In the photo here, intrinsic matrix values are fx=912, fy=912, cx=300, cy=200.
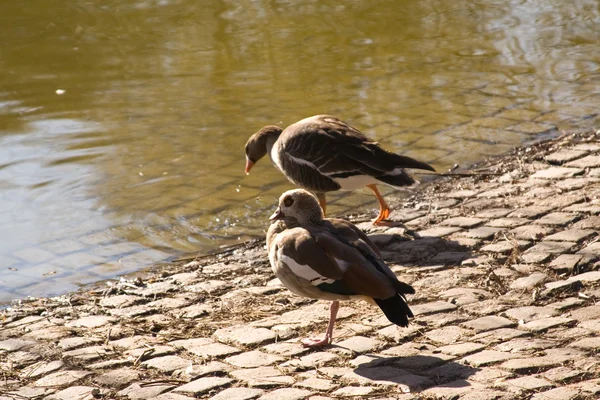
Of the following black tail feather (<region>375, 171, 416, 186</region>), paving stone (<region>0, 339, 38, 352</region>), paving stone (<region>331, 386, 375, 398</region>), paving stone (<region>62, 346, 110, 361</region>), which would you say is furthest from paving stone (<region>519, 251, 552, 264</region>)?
paving stone (<region>0, 339, 38, 352</region>)

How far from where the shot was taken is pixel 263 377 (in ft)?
16.5

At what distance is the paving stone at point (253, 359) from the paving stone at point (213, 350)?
8 centimetres

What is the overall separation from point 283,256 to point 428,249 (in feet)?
6.47

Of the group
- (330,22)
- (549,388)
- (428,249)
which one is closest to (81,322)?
(428,249)

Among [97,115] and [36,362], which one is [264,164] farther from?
[36,362]

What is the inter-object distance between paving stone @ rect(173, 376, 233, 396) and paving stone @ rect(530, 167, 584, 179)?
442 centimetres

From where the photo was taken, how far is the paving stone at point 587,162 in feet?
27.9

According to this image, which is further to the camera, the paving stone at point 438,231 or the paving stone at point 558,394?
the paving stone at point 438,231

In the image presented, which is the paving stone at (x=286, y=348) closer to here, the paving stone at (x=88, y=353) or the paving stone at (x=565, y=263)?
the paving stone at (x=88, y=353)

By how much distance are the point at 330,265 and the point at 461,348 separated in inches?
34.5

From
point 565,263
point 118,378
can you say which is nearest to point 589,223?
point 565,263

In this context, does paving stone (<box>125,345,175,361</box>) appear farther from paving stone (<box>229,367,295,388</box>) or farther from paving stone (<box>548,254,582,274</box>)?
paving stone (<box>548,254,582,274</box>)

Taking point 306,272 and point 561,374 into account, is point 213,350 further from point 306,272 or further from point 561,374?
point 561,374

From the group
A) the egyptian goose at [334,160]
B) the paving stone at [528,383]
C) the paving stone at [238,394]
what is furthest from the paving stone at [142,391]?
the egyptian goose at [334,160]
